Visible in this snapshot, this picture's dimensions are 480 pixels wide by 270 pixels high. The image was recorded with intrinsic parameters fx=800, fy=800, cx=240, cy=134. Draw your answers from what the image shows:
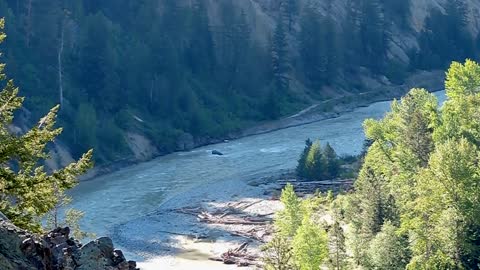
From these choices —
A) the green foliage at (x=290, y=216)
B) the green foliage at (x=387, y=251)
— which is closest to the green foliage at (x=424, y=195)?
the green foliage at (x=387, y=251)

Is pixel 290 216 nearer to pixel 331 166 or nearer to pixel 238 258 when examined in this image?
pixel 238 258

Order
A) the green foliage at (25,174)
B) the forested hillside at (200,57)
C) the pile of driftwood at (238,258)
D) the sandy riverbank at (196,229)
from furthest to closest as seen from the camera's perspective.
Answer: the forested hillside at (200,57) → the sandy riverbank at (196,229) → the pile of driftwood at (238,258) → the green foliage at (25,174)

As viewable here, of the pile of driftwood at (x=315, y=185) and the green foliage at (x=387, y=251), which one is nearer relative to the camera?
the green foliage at (x=387, y=251)

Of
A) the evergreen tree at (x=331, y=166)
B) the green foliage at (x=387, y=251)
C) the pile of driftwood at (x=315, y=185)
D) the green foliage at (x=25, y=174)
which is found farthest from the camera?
the evergreen tree at (x=331, y=166)

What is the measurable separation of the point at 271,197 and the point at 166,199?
896cm

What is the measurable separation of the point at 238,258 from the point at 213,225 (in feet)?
31.8

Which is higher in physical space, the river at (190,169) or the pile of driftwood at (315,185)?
the river at (190,169)

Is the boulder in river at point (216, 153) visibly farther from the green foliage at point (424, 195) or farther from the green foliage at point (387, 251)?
the green foliage at point (387, 251)

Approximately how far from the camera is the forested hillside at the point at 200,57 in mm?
93500

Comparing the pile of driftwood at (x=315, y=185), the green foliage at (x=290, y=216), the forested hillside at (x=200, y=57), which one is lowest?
the pile of driftwood at (x=315, y=185)

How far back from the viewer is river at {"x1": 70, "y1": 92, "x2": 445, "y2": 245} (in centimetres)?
6525

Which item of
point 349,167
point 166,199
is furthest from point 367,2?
point 166,199

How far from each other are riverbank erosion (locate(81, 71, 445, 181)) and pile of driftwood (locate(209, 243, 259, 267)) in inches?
1151

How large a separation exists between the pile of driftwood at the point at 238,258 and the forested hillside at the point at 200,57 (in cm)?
3578
